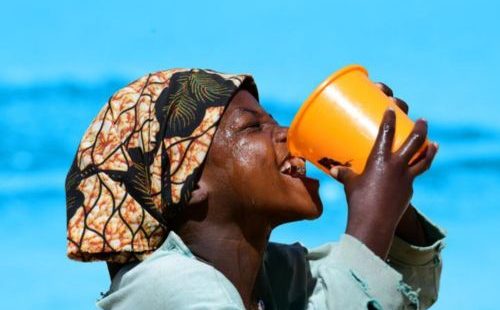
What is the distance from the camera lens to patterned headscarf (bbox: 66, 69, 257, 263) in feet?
8.09

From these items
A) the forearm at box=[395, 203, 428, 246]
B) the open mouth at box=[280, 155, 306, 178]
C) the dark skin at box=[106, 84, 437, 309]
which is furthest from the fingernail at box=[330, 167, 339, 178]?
the forearm at box=[395, 203, 428, 246]

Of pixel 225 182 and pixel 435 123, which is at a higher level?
pixel 435 123

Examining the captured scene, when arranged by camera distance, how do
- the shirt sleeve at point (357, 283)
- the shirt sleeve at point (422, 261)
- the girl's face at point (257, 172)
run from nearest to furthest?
1. the shirt sleeve at point (357, 283)
2. the girl's face at point (257, 172)
3. the shirt sleeve at point (422, 261)

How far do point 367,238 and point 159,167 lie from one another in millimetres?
443

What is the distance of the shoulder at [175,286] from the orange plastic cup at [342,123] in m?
0.30

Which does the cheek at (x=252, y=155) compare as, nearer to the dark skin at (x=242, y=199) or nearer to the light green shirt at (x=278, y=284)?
the dark skin at (x=242, y=199)

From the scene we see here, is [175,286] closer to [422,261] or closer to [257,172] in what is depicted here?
[257,172]

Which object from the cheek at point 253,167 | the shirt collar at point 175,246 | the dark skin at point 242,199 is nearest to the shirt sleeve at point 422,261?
the dark skin at point 242,199

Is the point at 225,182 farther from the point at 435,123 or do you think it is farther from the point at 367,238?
the point at 435,123

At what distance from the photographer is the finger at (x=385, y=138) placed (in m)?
2.31

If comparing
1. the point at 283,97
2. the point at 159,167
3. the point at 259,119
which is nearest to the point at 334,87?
the point at 259,119

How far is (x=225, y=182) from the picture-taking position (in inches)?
98.2

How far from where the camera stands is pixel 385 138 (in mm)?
2311

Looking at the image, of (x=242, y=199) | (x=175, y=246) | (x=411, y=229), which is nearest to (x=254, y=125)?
(x=242, y=199)
